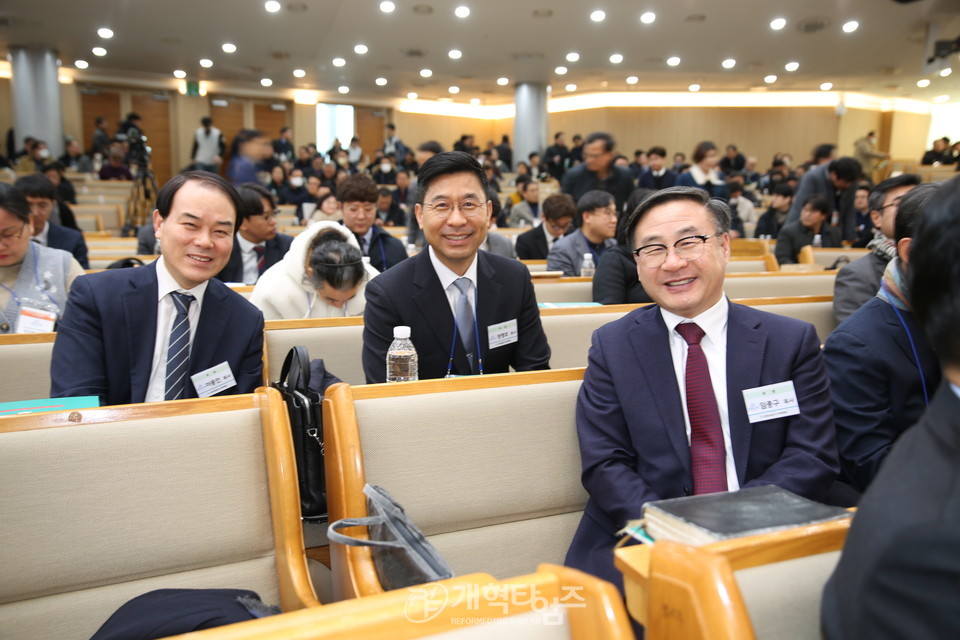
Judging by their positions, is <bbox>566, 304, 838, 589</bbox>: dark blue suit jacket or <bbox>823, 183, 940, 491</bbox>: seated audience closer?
<bbox>566, 304, 838, 589</bbox>: dark blue suit jacket

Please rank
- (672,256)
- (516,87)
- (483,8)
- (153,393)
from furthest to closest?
(516,87)
(483,8)
(153,393)
(672,256)

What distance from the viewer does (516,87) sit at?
51.7ft

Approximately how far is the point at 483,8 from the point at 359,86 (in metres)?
7.32

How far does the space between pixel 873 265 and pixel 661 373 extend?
1.75 m

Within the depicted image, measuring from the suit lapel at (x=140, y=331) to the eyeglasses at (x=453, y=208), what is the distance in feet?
2.81

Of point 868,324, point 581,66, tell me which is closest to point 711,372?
point 868,324

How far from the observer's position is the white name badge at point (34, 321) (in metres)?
2.47

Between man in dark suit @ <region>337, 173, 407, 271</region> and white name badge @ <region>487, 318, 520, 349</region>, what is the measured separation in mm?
2101

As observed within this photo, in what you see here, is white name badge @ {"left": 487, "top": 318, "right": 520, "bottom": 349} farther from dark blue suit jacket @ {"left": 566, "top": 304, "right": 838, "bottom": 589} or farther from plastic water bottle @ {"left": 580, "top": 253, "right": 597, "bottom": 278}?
plastic water bottle @ {"left": 580, "top": 253, "right": 597, "bottom": 278}

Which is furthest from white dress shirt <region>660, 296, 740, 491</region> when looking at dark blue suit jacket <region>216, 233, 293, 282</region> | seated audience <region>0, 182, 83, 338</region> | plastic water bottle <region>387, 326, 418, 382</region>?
dark blue suit jacket <region>216, 233, 293, 282</region>

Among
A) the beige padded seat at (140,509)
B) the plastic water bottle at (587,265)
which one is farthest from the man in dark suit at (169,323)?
the plastic water bottle at (587,265)

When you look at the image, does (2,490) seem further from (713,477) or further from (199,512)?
(713,477)

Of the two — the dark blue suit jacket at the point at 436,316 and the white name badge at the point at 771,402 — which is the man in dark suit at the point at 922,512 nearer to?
the white name badge at the point at 771,402

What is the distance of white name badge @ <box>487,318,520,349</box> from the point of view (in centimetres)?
208
